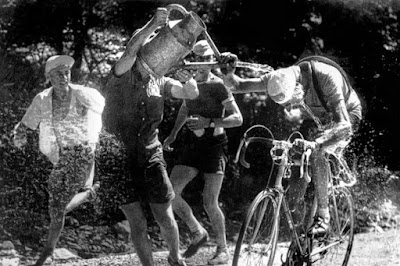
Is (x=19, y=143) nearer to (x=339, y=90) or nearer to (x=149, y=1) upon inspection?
(x=149, y=1)

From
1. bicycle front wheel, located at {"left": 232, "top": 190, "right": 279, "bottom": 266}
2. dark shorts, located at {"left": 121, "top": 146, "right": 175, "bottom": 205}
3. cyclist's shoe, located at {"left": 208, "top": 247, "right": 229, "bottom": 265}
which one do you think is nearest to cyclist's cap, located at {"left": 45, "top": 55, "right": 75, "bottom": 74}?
dark shorts, located at {"left": 121, "top": 146, "right": 175, "bottom": 205}

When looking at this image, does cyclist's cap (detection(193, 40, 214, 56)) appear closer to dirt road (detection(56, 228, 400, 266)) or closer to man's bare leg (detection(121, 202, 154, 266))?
man's bare leg (detection(121, 202, 154, 266))

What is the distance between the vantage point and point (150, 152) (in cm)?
459

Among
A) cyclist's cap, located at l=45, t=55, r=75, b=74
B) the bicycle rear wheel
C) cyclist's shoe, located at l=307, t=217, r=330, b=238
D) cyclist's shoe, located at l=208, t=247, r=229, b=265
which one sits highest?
cyclist's cap, located at l=45, t=55, r=75, b=74

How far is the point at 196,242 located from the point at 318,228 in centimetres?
82

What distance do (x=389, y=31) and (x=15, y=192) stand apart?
2.82 metres

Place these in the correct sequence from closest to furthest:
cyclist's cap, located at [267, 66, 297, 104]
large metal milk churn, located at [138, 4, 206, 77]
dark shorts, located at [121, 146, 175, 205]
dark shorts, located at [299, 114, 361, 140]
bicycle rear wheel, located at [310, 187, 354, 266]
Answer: large metal milk churn, located at [138, 4, 206, 77], dark shorts, located at [121, 146, 175, 205], cyclist's cap, located at [267, 66, 297, 104], dark shorts, located at [299, 114, 361, 140], bicycle rear wheel, located at [310, 187, 354, 266]

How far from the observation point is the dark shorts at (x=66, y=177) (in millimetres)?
4590

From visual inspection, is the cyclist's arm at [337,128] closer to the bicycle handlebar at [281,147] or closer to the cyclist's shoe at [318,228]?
the bicycle handlebar at [281,147]

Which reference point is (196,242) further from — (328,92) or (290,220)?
(328,92)

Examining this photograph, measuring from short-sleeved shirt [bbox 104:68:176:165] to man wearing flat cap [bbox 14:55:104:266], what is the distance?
0.10 metres

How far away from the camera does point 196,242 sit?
16.4 ft

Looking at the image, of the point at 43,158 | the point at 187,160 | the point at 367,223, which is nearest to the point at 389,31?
the point at 367,223

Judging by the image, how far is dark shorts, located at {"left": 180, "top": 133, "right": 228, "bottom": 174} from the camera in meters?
4.98
